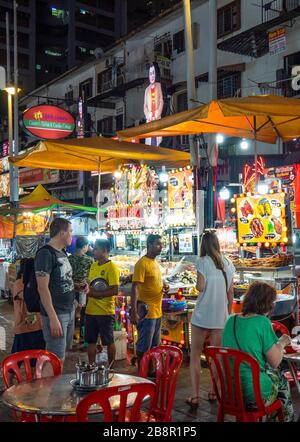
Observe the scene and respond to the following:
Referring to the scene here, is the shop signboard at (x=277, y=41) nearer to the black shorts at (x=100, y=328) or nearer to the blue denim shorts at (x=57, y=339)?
the black shorts at (x=100, y=328)

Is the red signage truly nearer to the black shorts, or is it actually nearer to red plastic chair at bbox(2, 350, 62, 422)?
the black shorts

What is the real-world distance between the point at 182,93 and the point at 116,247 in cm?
1080

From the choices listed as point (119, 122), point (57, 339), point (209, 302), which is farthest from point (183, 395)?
point (119, 122)

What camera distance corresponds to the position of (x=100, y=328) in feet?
22.8

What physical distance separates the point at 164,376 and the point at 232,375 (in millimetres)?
564

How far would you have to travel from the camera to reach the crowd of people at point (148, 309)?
4051 mm

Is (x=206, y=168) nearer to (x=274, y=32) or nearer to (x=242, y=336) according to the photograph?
(x=242, y=336)

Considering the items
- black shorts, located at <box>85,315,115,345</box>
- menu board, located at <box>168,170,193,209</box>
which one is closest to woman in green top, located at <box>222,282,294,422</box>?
black shorts, located at <box>85,315,115,345</box>

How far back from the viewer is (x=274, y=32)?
55.2ft

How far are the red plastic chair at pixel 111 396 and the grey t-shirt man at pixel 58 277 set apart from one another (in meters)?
2.09

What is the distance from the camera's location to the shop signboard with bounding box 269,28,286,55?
16594 millimetres

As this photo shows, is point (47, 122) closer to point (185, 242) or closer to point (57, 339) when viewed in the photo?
point (185, 242)

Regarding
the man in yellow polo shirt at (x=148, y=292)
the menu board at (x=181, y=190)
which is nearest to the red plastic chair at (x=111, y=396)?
the man in yellow polo shirt at (x=148, y=292)

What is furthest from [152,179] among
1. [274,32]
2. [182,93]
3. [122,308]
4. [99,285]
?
[182,93]
